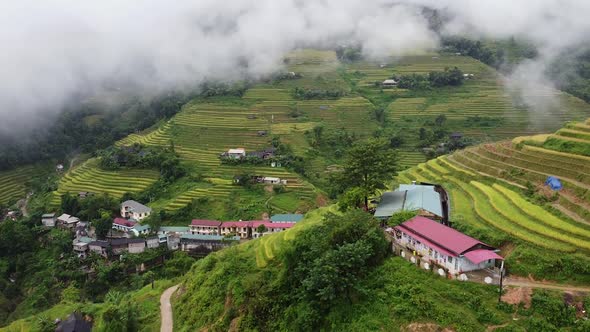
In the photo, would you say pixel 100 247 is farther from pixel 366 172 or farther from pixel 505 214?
pixel 505 214

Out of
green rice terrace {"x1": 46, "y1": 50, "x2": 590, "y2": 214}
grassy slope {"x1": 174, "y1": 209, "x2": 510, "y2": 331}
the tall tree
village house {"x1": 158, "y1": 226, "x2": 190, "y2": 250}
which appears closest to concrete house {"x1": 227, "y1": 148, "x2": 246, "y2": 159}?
green rice terrace {"x1": 46, "y1": 50, "x2": 590, "y2": 214}

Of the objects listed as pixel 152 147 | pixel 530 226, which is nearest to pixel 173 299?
pixel 530 226

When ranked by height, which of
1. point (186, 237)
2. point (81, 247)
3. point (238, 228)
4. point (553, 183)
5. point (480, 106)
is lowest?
point (81, 247)

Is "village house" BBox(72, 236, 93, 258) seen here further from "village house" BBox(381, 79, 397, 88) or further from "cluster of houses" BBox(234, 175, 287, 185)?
"village house" BBox(381, 79, 397, 88)

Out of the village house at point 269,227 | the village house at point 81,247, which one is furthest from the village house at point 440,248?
the village house at point 81,247

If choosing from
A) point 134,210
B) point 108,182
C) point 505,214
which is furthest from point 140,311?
point 108,182

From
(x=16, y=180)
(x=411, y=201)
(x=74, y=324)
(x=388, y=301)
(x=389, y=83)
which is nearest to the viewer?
(x=388, y=301)
